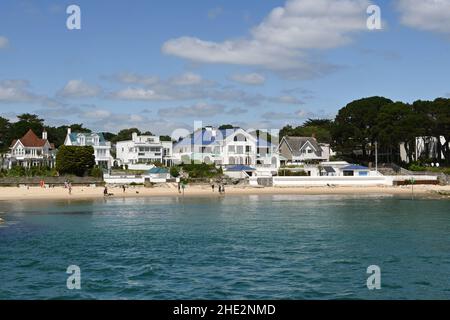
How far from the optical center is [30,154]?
96.9m

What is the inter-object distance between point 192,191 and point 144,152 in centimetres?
2738

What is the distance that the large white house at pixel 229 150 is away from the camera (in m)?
91.0

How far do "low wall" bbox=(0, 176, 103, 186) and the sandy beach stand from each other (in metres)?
3.63

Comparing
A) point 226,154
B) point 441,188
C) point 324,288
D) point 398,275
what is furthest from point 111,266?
point 226,154

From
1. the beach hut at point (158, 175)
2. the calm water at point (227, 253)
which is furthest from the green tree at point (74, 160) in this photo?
the calm water at point (227, 253)

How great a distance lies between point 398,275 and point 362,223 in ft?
56.1

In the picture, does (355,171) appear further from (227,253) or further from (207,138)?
(227,253)

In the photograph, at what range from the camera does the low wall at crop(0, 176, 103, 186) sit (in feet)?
242

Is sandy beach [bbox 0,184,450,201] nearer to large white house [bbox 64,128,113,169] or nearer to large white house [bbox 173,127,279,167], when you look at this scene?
large white house [bbox 173,127,279,167]

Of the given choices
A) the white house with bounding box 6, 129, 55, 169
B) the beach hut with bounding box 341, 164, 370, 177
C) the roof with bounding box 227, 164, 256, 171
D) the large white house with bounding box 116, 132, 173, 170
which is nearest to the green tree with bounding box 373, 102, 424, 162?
the beach hut with bounding box 341, 164, 370, 177

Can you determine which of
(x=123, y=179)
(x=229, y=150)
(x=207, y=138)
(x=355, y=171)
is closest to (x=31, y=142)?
(x=123, y=179)

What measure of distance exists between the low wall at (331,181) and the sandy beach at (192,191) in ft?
4.81

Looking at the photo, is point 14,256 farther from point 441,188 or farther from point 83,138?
point 83,138

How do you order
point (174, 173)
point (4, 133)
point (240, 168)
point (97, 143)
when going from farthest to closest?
point (4, 133), point (97, 143), point (240, 168), point (174, 173)
